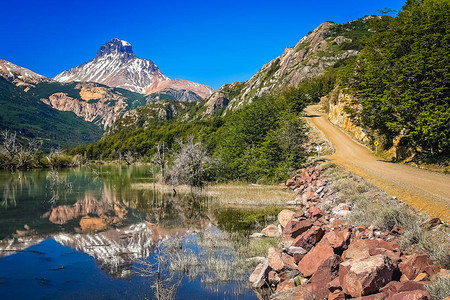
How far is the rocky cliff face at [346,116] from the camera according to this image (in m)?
44.1

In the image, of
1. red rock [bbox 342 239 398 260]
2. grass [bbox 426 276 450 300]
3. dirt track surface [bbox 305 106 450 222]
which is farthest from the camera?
dirt track surface [bbox 305 106 450 222]

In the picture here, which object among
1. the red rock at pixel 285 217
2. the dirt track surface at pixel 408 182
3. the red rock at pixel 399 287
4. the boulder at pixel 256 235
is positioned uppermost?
the dirt track surface at pixel 408 182

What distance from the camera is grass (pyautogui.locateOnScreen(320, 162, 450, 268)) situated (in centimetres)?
905

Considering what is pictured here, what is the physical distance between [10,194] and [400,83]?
163 feet

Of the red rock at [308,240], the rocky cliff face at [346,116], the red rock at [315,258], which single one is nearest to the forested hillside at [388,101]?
the rocky cliff face at [346,116]

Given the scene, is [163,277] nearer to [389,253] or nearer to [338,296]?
[338,296]

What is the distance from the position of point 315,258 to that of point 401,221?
374cm

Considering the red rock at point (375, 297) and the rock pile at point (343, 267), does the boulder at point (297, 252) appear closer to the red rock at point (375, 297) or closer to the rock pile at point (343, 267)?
the rock pile at point (343, 267)

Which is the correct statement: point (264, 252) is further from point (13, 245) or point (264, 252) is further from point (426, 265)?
point (13, 245)

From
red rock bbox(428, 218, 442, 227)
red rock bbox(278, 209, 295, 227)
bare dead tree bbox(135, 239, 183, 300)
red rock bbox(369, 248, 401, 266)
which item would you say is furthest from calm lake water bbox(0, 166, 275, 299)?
red rock bbox(428, 218, 442, 227)

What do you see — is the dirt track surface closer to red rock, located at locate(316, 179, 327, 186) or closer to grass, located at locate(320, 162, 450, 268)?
grass, located at locate(320, 162, 450, 268)

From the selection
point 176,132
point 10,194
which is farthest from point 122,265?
point 176,132

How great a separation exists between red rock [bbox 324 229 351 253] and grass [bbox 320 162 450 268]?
1772 mm

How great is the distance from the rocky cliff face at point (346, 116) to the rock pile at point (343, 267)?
100ft
